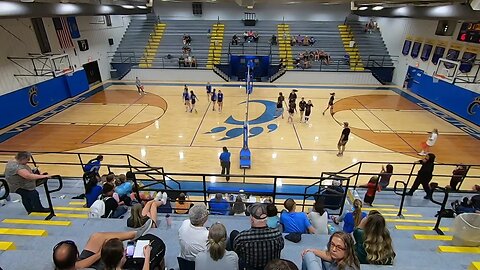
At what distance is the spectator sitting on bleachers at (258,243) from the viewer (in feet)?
9.30

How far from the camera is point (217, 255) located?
270 centimetres

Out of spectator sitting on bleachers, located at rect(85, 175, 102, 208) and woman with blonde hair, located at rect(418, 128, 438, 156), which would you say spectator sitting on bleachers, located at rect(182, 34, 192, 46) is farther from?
spectator sitting on bleachers, located at rect(85, 175, 102, 208)

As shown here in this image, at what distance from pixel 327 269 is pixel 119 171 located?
28.6 feet

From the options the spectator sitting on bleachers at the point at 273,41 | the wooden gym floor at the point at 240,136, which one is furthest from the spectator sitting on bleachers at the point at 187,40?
the wooden gym floor at the point at 240,136

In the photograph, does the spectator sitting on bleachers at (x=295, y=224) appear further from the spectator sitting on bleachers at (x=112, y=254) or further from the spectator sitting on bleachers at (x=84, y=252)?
the spectator sitting on bleachers at (x=112, y=254)

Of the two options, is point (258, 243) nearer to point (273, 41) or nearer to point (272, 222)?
point (272, 222)


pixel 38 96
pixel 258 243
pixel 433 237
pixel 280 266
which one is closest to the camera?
pixel 280 266

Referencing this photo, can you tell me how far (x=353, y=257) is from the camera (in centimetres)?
254

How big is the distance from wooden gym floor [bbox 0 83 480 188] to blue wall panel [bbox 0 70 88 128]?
1488mm

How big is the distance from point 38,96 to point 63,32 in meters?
4.98

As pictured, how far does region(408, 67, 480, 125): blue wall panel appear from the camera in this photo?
1495cm

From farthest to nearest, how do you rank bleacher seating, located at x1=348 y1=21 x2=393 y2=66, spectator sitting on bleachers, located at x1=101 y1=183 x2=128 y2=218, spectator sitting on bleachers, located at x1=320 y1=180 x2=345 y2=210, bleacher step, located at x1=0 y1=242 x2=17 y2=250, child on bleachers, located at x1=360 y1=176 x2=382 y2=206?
bleacher seating, located at x1=348 y1=21 x2=393 y2=66
child on bleachers, located at x1=360 y1=176 x2=382 y2=206
spectator sitting on bleachers, located at x1=320 y1=180 x2=345 y2=210
spectator sitting on bleachers, located at x1=101 y1=183 x2=128 y2=218
bleacher step, located at x1=0 y1=242 x2=17 y2=250

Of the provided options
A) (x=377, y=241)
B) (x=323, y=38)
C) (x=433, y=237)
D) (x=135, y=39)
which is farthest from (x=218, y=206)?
(x=135, y=39)

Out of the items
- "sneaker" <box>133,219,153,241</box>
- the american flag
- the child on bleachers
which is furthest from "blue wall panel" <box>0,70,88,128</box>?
the child on bleachers
